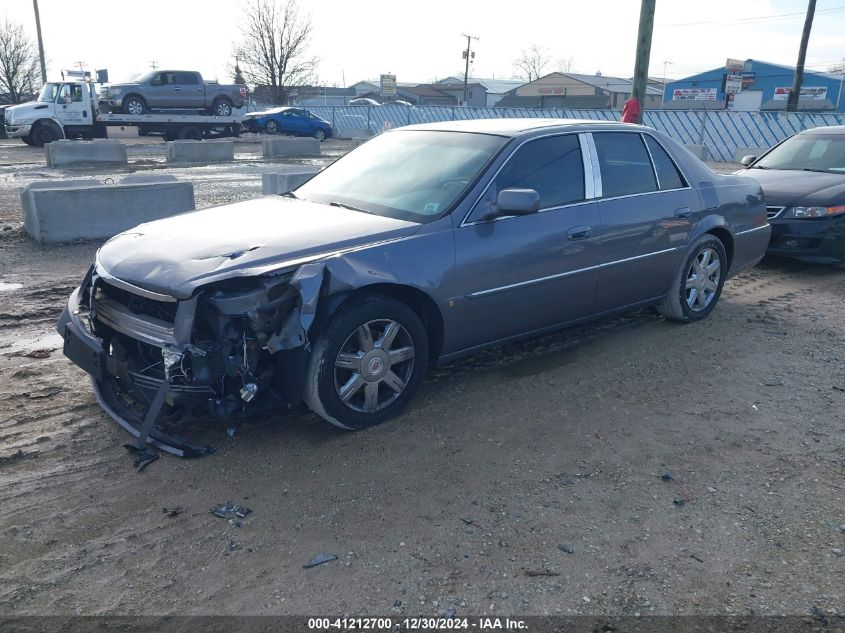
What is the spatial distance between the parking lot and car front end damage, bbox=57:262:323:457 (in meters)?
0.32

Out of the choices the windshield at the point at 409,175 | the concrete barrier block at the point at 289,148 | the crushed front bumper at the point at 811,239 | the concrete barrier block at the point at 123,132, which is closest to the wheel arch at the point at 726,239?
the crushed front bumper at the point at 811,239

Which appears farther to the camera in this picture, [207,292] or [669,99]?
[669,99]

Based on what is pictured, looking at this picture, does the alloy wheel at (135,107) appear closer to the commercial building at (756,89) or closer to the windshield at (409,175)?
the windshield at (409,175)

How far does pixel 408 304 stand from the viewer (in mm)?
4238

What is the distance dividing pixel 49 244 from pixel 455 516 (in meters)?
7.28

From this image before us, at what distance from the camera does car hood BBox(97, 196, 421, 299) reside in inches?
142

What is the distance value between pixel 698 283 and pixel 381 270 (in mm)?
3475

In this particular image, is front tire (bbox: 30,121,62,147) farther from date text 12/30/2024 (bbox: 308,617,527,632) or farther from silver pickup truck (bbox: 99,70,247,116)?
date text 12/30/2024 (bbox: 308,617,527,632)

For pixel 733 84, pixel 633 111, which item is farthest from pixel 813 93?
pixel 633 111

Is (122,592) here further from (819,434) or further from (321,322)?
(819,434)

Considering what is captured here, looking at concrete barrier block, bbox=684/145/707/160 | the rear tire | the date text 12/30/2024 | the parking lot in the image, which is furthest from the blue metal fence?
the date text 12/30/2024

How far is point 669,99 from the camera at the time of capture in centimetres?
6119

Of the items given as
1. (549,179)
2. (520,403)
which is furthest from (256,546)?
(549,179)

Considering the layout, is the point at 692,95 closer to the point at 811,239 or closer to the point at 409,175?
the point at 811,239
